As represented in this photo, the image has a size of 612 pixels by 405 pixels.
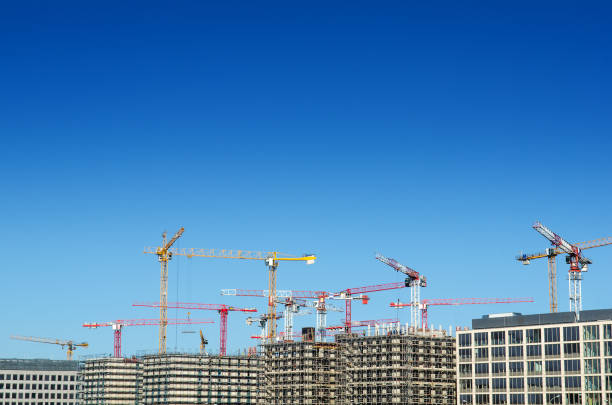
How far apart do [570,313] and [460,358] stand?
25.5m

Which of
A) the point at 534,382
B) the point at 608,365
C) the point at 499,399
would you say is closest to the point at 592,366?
the point at 608,365

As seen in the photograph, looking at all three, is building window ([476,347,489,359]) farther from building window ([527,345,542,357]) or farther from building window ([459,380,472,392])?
building window ([527,345,542,357])

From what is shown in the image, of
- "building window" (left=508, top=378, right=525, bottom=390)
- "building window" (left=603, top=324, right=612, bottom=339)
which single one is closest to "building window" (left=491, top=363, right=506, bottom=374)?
"building window" (left=508, top=378, right=525, bottom=390)

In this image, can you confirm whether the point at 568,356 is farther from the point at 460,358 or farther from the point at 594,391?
the point at 460,358

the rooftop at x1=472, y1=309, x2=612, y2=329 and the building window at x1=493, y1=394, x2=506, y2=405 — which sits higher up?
the rooftop at x1=472, y1=309, x2=612, y2=329

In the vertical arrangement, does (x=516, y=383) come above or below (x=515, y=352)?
below

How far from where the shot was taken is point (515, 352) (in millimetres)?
181875

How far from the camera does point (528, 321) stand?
18150 cm

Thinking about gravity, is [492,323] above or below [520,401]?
above

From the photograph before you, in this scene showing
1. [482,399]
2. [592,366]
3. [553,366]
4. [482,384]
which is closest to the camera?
[592,366]

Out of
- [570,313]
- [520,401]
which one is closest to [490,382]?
[520,401]

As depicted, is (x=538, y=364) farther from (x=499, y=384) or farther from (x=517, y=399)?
(x=499, y=384)

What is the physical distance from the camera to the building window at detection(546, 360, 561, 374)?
573ft

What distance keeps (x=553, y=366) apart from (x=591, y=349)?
846cm
